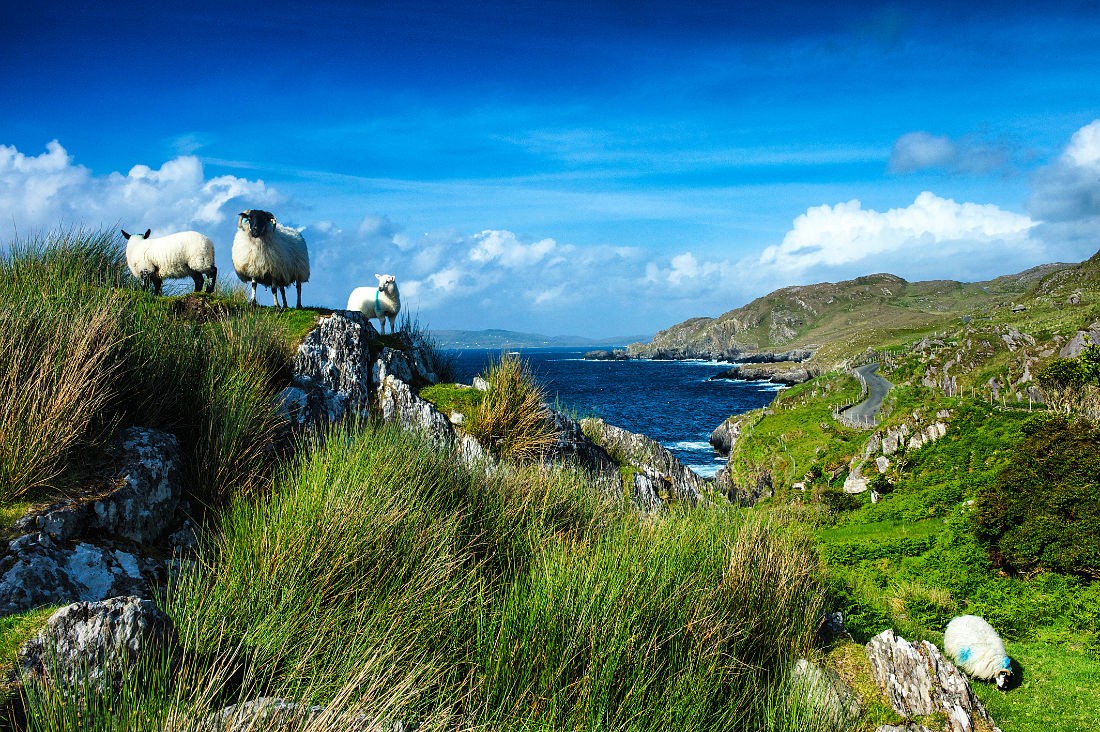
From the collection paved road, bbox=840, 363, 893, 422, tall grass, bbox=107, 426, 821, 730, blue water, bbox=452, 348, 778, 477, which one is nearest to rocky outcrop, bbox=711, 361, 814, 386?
blue water, bbox=452, 348, 778, 477

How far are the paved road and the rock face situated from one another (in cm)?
3956

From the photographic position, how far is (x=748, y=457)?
141 ft

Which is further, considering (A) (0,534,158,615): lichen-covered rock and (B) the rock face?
(B) the rock face

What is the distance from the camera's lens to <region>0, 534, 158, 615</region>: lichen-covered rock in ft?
13.2

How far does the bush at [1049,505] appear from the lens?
1372 centimetres

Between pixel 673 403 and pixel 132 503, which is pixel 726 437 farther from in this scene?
pixel 132 503

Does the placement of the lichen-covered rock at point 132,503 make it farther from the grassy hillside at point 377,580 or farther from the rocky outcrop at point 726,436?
the rocky outcrop at point 726,436

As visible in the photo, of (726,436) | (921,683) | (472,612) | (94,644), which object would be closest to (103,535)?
(94,644)

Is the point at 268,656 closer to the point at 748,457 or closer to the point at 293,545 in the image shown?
the point at 293,545

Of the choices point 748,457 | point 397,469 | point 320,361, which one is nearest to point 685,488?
point 320,361

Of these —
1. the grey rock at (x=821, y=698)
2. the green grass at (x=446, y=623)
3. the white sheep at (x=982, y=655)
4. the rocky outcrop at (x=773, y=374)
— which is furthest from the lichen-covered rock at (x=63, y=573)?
the rocky outcrop at (x=773, y=374)

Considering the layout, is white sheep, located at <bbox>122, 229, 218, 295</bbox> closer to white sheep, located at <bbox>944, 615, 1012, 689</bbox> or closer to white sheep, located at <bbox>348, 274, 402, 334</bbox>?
white sheep, located at <bbox>348, 274, 402, 334</bbox>

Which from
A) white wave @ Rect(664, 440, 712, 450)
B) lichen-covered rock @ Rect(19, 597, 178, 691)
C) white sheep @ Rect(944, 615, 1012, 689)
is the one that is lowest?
white wave @ Rect(664, 440, 712, 450)

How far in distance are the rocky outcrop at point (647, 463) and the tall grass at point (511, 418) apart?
3.17 m
